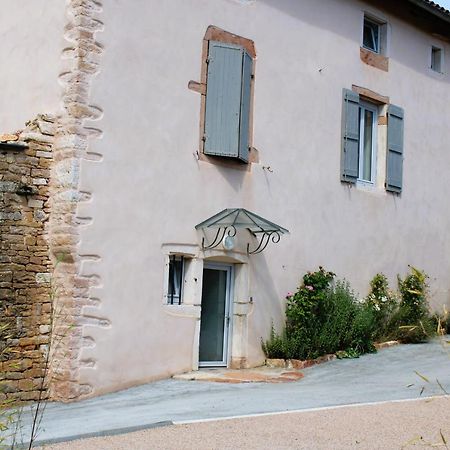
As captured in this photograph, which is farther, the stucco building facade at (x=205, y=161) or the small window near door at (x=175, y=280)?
the small window near door at (x=175, y=280)

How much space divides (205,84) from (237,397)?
4040mm

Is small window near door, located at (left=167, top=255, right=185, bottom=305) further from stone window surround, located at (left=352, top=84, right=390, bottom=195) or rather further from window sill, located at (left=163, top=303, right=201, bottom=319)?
stone window surround, located at (left=352, top=84, right=390, bottom=195)

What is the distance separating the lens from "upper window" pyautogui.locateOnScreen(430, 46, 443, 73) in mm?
13092

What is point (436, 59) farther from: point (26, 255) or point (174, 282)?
point (26, 255)

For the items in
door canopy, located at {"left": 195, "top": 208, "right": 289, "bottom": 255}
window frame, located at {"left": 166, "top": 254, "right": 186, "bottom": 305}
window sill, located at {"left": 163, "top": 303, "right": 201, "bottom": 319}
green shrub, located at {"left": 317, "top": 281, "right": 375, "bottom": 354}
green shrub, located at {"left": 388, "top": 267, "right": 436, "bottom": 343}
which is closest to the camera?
window sill, located at {"left": 163, "top": 303, "right": 201, "bottom": 319}

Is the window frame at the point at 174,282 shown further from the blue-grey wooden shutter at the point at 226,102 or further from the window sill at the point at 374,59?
the window sill at the point at 374,59

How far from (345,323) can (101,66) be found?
4.82 m

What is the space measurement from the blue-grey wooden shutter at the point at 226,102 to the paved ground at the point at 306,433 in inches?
153

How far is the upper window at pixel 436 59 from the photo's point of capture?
13.1 meters

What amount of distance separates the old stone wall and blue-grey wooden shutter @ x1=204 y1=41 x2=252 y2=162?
2.09 metres

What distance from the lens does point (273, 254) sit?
10008 millimetres

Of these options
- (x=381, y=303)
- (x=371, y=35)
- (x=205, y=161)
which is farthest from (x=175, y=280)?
(x=371, y=35)

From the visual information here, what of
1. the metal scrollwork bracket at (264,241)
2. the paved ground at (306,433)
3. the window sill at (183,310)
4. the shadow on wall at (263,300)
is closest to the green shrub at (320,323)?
the shadow on wall at (263,300)

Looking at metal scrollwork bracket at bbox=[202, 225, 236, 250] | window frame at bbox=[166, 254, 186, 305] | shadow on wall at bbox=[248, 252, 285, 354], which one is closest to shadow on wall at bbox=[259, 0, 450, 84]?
metal scrollwork bracket at bbox=[202, 225, 236, 250]
